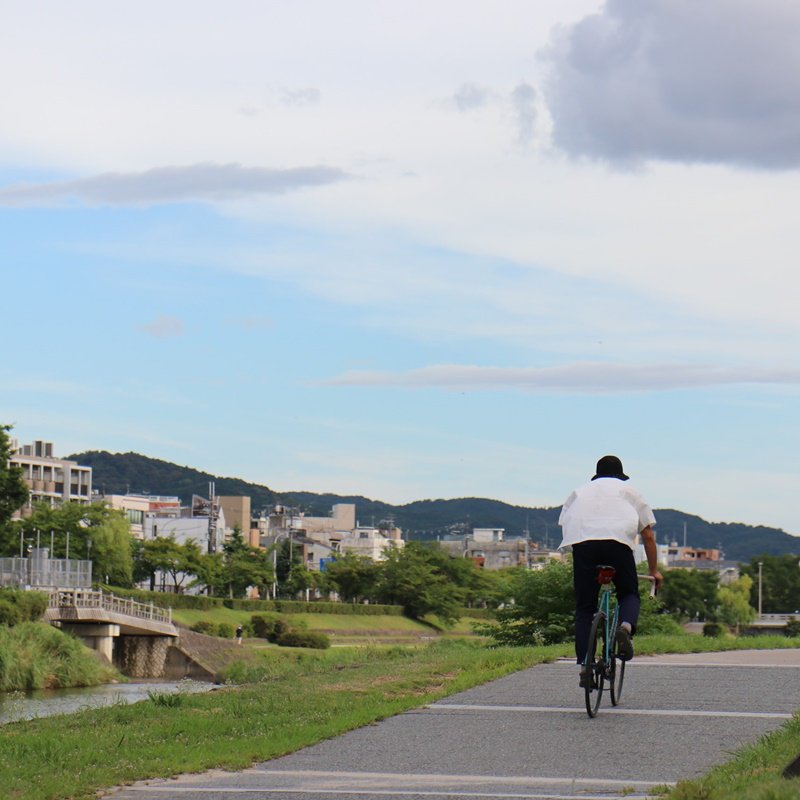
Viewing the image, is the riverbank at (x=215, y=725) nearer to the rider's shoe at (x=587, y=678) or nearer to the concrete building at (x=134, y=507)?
the rider's shoe at (x=587, y=678)

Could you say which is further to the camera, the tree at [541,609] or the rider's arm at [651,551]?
the tree at [541,609]

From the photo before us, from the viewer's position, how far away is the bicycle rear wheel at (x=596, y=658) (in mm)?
10297

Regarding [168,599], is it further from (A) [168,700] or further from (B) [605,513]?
(B) [605,513]

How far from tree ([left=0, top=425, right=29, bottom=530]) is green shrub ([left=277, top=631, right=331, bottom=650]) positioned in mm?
18043

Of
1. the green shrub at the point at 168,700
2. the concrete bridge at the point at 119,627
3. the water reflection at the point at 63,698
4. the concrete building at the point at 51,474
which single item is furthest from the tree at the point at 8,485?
the concrete building at the point at 51,474

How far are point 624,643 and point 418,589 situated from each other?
105145 millimetres

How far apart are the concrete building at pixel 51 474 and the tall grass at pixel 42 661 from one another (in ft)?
337

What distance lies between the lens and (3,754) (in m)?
8.97

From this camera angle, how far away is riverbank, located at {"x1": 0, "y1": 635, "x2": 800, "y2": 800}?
814 centimetres

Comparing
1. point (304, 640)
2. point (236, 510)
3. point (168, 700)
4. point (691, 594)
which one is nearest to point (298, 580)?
point (691, 594)

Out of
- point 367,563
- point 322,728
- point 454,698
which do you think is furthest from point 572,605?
point 367,563

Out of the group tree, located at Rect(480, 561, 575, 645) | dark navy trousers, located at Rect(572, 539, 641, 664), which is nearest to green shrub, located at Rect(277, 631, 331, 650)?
tree, located at Rect(480, 561, 575, 645)

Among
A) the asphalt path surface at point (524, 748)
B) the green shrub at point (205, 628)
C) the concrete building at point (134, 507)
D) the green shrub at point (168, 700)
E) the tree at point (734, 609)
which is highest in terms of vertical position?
the concrete building at point (134, 507)

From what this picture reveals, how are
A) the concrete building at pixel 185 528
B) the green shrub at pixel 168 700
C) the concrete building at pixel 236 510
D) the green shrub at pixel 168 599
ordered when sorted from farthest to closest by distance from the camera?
the concrete building at pixel 236 510 → the concrete building at pixel 185 528 → the green shrub at pixel 168 599 → the green shrub at pixel 168 700
